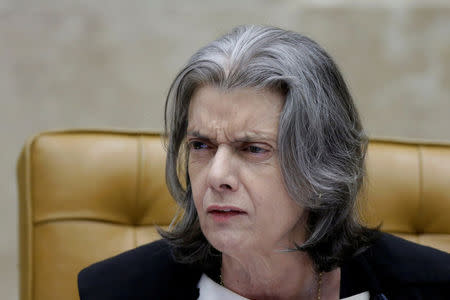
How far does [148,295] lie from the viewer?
5.83 feet

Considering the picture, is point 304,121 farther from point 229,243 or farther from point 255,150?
point 229,243

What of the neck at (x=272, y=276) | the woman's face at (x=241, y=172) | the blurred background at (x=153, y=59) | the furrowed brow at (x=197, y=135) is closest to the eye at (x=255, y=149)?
the woman's face at (x=241, y=172)

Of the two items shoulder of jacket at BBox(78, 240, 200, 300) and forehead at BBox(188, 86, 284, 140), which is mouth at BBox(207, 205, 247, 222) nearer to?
forehead at BBox(188, 86, 284, 140)

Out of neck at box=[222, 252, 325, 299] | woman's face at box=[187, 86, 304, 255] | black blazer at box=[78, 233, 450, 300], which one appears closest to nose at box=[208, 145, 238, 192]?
woman's face at box=[187, 86, 304, 255]

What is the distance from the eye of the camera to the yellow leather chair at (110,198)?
1.95 metres

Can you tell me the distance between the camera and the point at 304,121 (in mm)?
Answer: 1521

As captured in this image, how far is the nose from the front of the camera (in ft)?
4.86

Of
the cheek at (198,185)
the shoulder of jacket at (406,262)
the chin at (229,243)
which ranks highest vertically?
the cheek at (198,185)

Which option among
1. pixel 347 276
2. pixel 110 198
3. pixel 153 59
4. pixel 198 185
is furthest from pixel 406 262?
pixel 153 59

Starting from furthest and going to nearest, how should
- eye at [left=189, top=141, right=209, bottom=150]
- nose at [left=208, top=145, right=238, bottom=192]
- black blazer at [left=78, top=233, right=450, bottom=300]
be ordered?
black blazer at [left=78, top=233, right=450, bottom=300], eye at [left=189, top=141, right=209, bottom=150], nose at [left=208, top=145, right=238, bottom=192]

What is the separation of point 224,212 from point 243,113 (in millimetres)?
233

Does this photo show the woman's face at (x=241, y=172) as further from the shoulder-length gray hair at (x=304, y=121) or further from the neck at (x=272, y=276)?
the neck at (x=272, y=276)

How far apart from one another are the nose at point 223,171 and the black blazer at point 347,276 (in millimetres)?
423

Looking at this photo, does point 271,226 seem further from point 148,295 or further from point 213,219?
point 148,295
